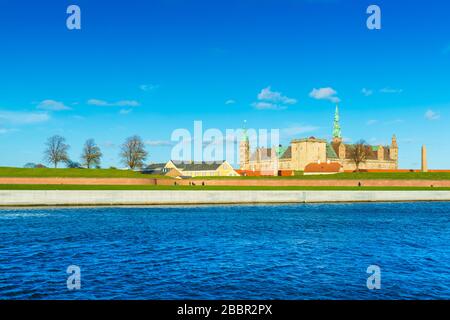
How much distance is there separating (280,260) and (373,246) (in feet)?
25.7

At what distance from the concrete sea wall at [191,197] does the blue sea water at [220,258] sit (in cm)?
1326

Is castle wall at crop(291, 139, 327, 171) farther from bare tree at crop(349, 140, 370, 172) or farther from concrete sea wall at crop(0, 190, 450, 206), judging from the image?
concrete sea wall at crop(0, 190, 450, 206)

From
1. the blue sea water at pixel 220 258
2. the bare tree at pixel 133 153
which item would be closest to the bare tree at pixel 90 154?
the bare tree at pixel 133 153

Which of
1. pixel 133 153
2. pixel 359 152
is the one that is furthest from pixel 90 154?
pixel 359 152

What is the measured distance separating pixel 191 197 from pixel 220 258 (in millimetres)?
35954

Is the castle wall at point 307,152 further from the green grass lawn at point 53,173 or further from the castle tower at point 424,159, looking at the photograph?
the green grass lawn at point 53,173

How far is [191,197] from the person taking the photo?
187 ft

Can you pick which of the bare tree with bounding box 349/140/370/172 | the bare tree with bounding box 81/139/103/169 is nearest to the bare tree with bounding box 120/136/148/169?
the bare tree with bounding box 81/139/103/169

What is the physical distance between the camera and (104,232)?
30.1 m

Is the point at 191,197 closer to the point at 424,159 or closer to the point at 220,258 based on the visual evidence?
the point at 220,258

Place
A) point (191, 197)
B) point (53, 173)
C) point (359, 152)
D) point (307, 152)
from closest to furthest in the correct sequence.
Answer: point (191, 197), point (53, 173), point (359, 152), point (307, 152)

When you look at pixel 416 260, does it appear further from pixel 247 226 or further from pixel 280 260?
pixel 247 226

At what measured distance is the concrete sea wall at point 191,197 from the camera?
168 feet
